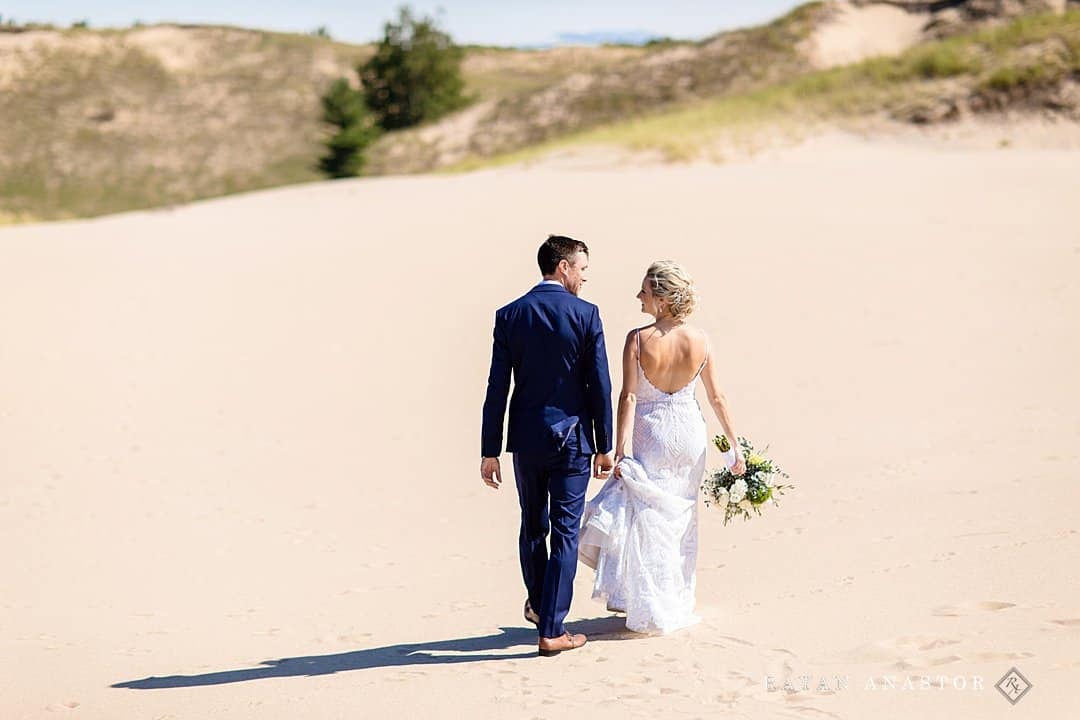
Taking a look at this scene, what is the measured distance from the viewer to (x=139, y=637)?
7355mm

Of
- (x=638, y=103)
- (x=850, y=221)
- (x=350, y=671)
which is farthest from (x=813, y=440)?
(x=638, y=103)

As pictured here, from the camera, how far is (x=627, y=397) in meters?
6.33

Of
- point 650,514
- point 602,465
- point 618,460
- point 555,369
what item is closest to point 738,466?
point 650,514

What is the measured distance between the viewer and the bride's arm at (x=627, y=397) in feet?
20.7

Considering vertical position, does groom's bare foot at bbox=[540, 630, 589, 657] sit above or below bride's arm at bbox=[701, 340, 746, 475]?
below

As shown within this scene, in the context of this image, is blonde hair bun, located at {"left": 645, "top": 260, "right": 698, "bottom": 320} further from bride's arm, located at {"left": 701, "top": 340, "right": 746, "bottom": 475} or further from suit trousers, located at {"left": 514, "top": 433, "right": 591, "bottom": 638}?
suit trousers, located at {"left": 514, "top": 433, "right": 591, "bottom": 638}

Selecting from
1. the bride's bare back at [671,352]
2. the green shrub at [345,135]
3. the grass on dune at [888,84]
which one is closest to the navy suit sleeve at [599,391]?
the bride's bare back at [671,352]

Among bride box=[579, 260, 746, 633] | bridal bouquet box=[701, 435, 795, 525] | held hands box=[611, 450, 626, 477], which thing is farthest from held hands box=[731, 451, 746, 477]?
held hands box=[611, 450, 626, 477]

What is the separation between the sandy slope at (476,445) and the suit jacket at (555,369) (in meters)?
1.10

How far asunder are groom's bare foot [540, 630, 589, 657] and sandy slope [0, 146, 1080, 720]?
7 centimetres

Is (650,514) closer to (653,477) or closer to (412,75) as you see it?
(653,477)

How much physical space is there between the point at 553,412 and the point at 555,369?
205 millimetres

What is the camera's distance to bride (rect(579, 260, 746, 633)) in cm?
630

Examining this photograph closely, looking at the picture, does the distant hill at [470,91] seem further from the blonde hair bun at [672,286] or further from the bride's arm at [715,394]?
the blonde hair bun at [672,286]
